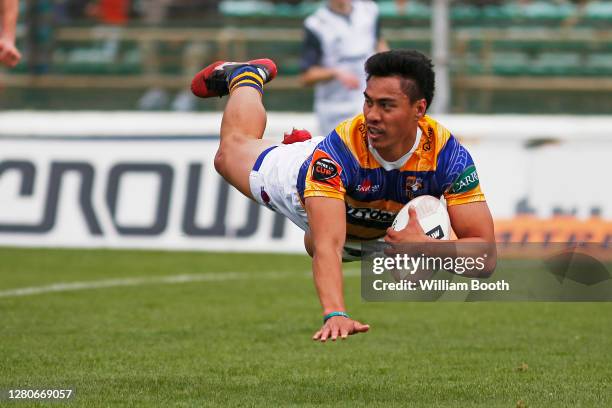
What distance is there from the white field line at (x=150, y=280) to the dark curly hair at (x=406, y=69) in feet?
16.0

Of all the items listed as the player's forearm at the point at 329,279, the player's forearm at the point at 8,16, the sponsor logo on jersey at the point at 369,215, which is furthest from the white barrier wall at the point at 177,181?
the player's forearm at the point at 329,279

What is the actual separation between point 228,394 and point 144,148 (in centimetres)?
753

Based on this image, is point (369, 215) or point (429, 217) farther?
point (369, 215)

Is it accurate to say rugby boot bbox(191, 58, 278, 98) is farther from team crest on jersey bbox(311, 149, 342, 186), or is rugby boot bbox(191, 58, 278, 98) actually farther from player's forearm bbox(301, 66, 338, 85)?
player's forearm bbox(301, 66, 338, 85)

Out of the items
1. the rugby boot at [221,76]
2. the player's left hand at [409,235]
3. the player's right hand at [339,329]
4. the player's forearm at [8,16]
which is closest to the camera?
the player's right hand at [339,329]

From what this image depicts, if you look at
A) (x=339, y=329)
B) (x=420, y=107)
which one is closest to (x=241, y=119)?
(x=420, y=107)

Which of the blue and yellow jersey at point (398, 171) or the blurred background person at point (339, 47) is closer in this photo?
the blue and yellow jersey at point (398, 171)

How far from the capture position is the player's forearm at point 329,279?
5.80 metres

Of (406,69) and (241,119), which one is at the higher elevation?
(406,69)

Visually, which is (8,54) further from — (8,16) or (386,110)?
(386,110)

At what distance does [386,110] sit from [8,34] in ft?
8.71

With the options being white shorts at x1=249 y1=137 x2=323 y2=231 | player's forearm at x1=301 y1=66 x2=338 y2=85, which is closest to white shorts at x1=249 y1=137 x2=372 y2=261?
white shorts at x1=249 y1=137 x2=323 y2=231

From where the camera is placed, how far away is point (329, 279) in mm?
5965

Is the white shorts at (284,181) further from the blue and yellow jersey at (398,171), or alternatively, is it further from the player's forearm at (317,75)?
the player's forearm at (317,75)
